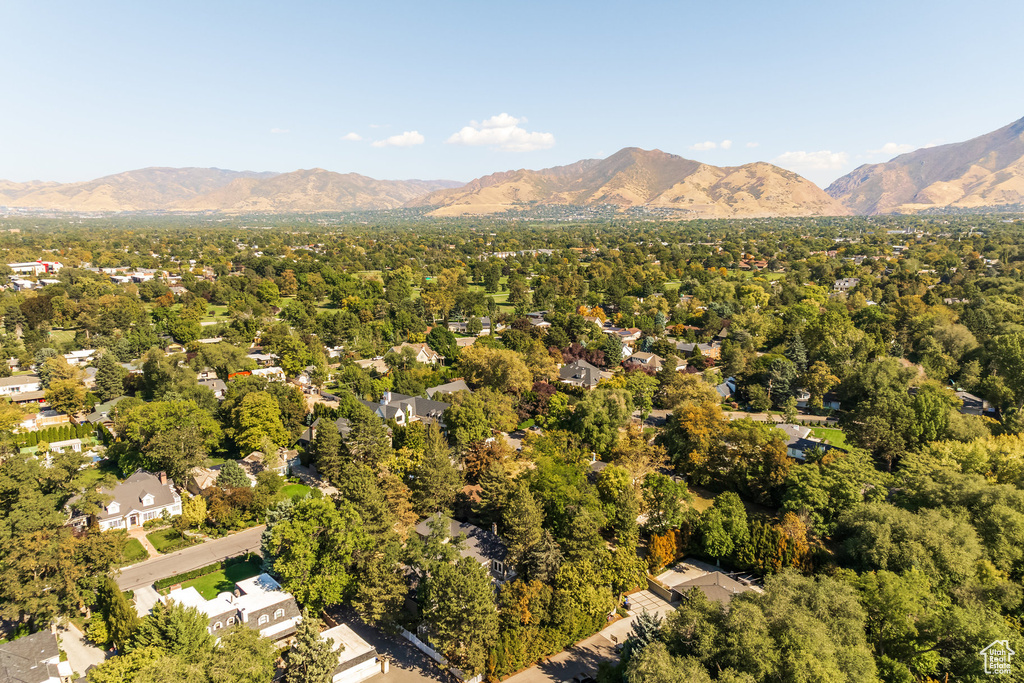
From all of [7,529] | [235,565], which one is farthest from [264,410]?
[7,529]

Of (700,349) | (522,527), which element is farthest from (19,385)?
(700,349)

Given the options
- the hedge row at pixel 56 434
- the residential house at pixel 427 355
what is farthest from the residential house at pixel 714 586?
the hedge row at pixel 56 434

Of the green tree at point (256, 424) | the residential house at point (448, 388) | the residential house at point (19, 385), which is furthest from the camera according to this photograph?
the residential house at point (19, 385)

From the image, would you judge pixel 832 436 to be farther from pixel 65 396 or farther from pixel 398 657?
pixel 65 396

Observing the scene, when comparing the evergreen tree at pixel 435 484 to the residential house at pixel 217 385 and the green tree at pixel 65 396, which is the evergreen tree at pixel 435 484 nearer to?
the residential house at pixel 217 385

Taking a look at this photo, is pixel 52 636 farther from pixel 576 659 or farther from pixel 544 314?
pixel 544 314

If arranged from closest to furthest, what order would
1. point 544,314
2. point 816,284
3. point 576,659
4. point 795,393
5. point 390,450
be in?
point 576,659, point 390,450, point 795,393, point 544,314, point 816,284
